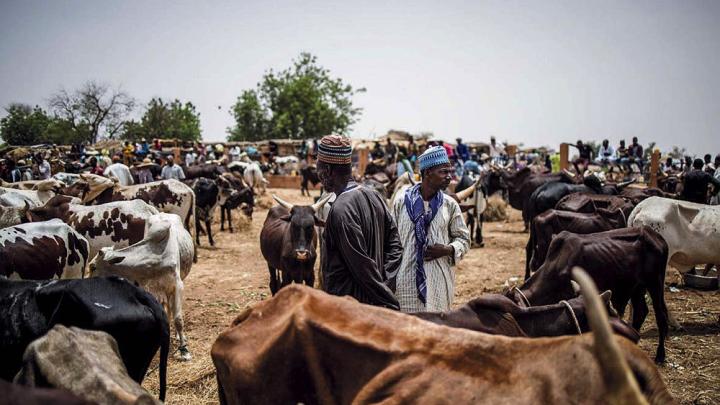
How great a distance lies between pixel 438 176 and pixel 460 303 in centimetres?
468

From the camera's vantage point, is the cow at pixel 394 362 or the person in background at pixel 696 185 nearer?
the cow at pixel 394 362

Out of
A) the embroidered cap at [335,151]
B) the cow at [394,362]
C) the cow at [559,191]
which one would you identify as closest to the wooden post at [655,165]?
the cow at [559,191]

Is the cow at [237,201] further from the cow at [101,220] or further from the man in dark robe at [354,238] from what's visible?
the man in dark robe at [354,238]

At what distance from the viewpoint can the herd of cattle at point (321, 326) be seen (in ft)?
7.13

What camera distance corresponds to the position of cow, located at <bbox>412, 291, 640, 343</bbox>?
10.0ft

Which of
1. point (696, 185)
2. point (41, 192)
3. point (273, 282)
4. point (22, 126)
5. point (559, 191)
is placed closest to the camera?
point (273, 282)

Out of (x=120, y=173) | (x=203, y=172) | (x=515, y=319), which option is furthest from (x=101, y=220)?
(x=203, y=172)

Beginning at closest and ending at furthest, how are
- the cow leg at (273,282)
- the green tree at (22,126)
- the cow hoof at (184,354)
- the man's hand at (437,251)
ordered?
the man's hand at (437,251) < the cow hoof at (184,354) < the cow leg at (273,282) < the green tree at (22,126)

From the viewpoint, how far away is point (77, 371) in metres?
2.58

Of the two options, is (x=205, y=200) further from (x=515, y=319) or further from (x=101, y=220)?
(x=515, y=319)

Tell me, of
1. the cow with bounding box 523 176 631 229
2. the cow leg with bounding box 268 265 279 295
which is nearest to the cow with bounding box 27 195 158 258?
the cow leg with bounding box 268 265 279 295

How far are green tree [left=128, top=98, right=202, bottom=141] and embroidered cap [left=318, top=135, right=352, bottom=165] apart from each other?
52943 millimetres

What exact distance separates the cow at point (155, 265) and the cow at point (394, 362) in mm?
3999

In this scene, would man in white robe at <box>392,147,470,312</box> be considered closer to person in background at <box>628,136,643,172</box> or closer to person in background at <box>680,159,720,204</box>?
person in background at <box>680,159,720,204</box>
